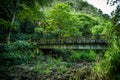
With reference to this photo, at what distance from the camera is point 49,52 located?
39.0 m

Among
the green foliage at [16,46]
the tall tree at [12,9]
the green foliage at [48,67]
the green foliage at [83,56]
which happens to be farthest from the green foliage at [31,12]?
the green foliage at [48,67]

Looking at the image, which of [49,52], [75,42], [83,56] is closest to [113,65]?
[75,42]

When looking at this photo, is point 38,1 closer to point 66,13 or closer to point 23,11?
point 23,11

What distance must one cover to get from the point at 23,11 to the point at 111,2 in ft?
86.4

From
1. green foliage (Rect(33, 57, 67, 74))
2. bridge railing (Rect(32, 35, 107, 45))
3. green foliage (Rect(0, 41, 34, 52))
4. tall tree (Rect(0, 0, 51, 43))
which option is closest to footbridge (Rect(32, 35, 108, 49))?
bridge railing (Rect(32, 35, 107, 45))

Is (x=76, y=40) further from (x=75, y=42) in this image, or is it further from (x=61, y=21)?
(x=61, y=21)

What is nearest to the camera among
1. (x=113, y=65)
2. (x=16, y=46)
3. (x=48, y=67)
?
(x=113, y=65)

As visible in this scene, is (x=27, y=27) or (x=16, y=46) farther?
(x=27, y=27)

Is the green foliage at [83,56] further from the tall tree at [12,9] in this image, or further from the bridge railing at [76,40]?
the tall tree at [12,9]

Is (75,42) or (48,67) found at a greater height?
(75,42)

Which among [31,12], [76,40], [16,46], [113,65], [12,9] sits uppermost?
[12,9]

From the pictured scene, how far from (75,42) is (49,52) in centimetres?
669

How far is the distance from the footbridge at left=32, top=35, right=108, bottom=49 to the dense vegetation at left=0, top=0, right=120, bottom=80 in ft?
4.48

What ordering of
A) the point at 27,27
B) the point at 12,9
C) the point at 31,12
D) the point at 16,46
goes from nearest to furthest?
the point at 16,46, the point at 12,9, the point at 31,12, the point at 27,27
